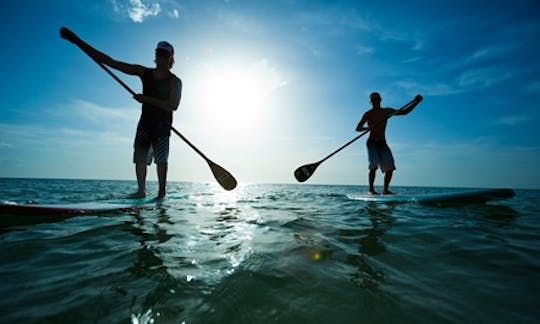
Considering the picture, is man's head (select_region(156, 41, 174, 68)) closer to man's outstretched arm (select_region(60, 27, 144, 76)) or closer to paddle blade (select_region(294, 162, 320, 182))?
man's outstretched arm (select_region(60, 27, 144, 76))

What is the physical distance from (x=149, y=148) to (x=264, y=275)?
4143 mm

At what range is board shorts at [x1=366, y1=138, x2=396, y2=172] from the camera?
7.05 meters

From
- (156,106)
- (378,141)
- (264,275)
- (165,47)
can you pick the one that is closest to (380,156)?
(378,141)

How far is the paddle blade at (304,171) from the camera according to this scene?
25.0 feet

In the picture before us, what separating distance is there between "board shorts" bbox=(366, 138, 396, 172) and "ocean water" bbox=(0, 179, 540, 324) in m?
4.20

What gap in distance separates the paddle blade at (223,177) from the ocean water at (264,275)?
8.70 ft

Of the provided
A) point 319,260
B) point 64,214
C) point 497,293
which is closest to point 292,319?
point 319,260

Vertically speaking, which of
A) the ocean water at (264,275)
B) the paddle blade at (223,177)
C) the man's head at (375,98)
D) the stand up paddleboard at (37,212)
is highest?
the man's head at (375,98)

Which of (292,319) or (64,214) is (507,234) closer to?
(292,319)

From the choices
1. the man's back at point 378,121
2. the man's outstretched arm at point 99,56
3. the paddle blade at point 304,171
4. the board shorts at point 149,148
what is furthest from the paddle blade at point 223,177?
the man's back at point 378,121

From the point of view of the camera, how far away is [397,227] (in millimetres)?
3133

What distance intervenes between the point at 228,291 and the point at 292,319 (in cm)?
39

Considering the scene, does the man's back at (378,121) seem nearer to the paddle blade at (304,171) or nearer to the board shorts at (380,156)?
the board shorts at (380,156)

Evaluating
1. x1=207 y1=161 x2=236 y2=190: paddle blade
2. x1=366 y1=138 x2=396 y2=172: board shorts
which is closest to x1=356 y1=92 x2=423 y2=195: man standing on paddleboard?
x1=366 y1=138 x2=396 y2=172: board shorts
